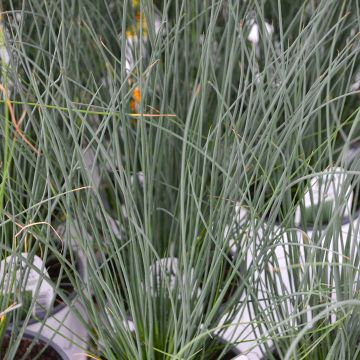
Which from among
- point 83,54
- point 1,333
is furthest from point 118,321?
point 83,54

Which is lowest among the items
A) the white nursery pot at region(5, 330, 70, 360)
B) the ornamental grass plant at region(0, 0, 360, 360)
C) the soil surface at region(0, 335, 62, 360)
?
the soil surface at region(0, 335, 62, 360)

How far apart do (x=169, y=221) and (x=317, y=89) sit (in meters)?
0.30

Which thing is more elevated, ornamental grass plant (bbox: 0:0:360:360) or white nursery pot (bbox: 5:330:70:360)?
ornamental grass plant (bbox: 0:0:360:360)

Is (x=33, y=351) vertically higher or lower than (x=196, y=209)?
lower

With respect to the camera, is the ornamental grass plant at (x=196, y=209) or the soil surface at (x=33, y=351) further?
the soil surface at (x=33, y=351)

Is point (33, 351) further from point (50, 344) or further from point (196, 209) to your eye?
point (196, 209)

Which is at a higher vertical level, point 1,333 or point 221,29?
point 221,29

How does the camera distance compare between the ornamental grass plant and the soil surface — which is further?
the soil surface

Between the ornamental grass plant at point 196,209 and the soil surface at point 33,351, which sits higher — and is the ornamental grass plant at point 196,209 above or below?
above

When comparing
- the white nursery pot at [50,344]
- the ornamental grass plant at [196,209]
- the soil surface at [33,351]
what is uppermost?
the ornamental grass plant at [196,209]

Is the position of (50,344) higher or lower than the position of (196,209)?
lower

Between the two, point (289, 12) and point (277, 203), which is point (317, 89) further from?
point (289, 12)

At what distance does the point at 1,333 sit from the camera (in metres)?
0.67

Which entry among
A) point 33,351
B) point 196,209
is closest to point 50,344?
point 33,351
